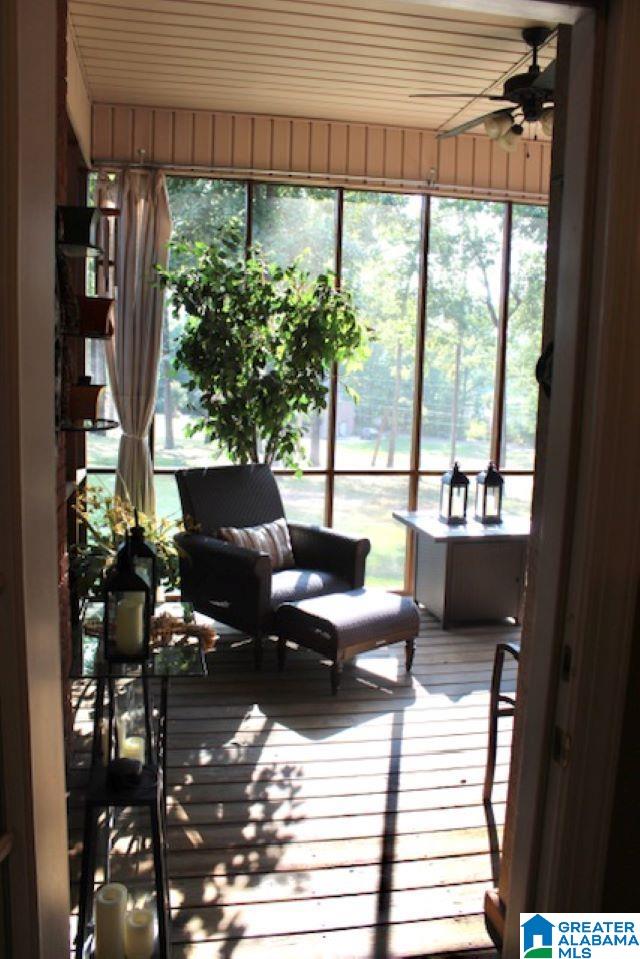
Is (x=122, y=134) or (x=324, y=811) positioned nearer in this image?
(x=324, y=811)

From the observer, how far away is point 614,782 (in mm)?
1585

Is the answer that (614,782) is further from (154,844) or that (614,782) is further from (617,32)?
(617,32)

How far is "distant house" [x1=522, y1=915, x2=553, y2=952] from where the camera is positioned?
1.66 metres

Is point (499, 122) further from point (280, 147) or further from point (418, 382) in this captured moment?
point (418, 382)

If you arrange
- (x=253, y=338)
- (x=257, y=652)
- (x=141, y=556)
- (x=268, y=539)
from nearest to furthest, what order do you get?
1. (x=141, y=556)
2. (x=257, y=652)
3. (x=268, y=539)
4. (x=253, y=338)

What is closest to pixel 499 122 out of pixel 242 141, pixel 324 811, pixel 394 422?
pixel 242 141

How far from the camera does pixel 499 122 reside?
13.1 feet

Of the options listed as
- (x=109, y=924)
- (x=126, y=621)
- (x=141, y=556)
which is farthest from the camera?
(x=141, y=556)

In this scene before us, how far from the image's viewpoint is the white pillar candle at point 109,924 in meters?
2.06

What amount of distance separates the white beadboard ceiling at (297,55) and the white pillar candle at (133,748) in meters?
2.82

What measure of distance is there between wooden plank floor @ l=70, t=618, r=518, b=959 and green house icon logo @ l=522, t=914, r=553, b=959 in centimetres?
83

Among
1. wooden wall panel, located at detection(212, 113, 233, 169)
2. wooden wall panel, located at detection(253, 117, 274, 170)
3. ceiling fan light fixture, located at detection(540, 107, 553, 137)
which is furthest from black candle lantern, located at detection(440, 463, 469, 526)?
wooden wall panel, located at detection(212, 113, 233, 169)

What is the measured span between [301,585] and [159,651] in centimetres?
204

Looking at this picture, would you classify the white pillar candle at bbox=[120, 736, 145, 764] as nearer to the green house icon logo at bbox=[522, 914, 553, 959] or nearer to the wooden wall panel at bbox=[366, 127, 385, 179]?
the green house icon logo at bbox=[522, 914, 553, 959]
